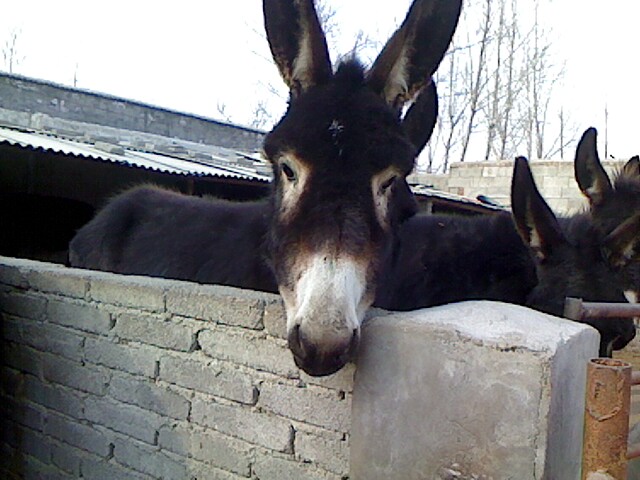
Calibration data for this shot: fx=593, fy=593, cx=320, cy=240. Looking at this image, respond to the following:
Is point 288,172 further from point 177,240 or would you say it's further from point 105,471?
point 105,471

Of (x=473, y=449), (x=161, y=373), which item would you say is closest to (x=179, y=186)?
(x=161, y=373)

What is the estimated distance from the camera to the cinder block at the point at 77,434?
118 inches

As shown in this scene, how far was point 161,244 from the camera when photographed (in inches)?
151

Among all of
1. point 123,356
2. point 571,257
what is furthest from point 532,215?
point 123,356

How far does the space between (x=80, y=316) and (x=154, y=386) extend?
0.68 metres

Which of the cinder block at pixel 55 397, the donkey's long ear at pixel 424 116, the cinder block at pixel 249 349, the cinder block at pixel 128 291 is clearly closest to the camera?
the cinder block at pixel 249 349

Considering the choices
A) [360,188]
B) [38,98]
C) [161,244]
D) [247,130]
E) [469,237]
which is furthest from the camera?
[247,130]

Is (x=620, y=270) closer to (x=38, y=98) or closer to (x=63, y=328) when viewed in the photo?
(x=63, y=328)

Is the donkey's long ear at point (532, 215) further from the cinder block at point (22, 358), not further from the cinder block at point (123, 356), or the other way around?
the cinder block at point (22, 358)

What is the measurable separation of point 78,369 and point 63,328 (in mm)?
253

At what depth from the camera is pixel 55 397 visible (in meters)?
3.30

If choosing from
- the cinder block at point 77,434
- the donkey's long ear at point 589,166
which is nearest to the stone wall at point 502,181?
the donkey's long ear at point 589,166

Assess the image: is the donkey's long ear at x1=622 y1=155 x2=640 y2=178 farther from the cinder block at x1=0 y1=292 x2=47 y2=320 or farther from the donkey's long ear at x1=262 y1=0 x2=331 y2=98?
the cinder block at x1=0 y1=292 x2=47 y2=320

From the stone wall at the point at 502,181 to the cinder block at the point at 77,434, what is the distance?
986 cm
